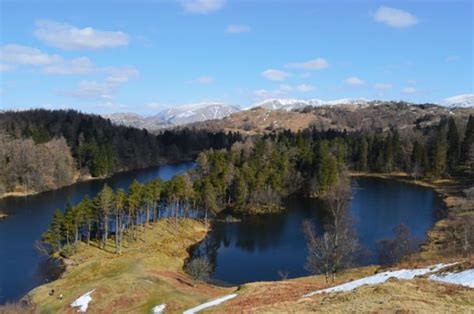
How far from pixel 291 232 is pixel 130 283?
51.3m

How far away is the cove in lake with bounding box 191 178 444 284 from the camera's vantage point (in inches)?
2894

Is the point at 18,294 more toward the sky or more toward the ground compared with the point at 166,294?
more toward the ground

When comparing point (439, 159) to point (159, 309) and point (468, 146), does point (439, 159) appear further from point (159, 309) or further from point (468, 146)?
point (159, 309)

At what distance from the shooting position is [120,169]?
196500mm

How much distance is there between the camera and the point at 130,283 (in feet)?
157

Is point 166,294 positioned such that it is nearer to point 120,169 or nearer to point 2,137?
point 2,137

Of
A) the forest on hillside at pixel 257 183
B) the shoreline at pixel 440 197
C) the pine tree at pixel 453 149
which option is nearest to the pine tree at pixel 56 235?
the forest on hillside at pixel 257 183

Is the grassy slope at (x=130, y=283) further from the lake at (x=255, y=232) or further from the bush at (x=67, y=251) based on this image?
the lake at (x=255, y=232)

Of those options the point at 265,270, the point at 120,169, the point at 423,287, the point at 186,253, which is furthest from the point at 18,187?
the point at 423,287

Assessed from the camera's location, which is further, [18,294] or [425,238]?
[425,238]

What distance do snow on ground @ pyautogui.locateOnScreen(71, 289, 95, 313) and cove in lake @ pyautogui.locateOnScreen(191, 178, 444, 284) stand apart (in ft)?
80.2

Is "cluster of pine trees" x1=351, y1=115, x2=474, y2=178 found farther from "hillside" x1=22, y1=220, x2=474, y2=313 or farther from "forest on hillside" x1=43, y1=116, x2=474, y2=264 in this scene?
"hillside" x1=22, y1=220, x2=474, y2=313

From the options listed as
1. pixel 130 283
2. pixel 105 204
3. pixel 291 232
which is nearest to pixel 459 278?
pixel 130 283

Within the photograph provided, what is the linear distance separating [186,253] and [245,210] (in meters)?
33.3
